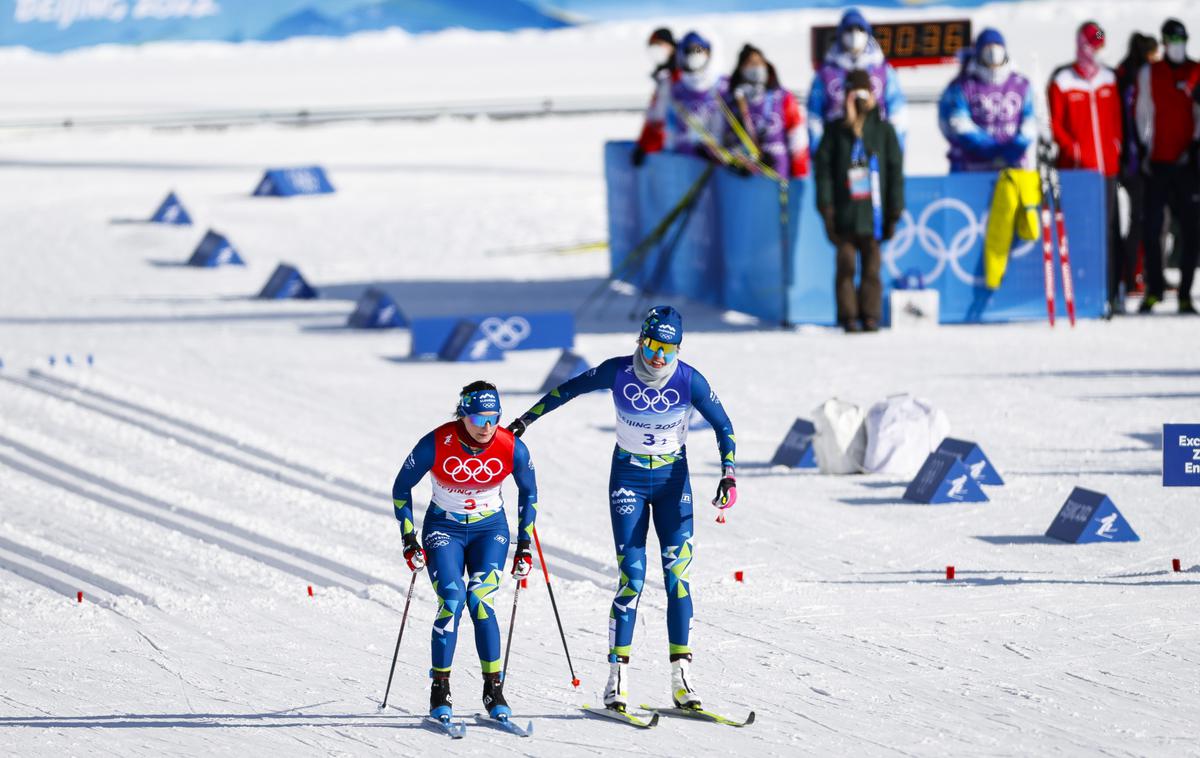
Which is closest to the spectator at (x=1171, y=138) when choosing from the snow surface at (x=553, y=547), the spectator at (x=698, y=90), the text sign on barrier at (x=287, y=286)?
the snow surface at (x=553, y=547)

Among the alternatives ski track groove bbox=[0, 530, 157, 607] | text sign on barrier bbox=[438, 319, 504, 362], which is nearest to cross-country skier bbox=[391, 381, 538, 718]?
ski track groove bbox=[0, 530, 157, 607]

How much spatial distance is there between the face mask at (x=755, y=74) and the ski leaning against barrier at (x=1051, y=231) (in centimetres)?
239

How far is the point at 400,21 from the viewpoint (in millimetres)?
52719

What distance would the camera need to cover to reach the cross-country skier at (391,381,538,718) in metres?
8.00

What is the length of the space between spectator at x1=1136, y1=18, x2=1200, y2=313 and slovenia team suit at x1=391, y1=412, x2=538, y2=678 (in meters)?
10.6

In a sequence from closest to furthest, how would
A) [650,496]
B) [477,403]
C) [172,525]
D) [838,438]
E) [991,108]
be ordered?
[477,403] < [650,496] < [172,525] < [838,438] < [991,108]

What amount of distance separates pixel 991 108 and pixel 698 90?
2.77m

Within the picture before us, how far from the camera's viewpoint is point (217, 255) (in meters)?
22.9

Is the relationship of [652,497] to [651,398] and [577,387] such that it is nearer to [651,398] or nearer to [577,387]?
[651,398]

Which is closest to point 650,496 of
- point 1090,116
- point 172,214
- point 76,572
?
point 76,572

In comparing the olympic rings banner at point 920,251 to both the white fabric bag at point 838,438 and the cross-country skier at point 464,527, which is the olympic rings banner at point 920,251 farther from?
the cross-country skier at point 464,527

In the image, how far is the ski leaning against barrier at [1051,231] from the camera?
687 inches

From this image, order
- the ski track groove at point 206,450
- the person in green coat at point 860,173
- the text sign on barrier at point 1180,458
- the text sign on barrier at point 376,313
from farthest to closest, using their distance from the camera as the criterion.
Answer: the text sign on barrier at point 376,313, the person in green coat at point 860,173, the ski track groove at point 206,450, the text sign on barrier at point 1180,458

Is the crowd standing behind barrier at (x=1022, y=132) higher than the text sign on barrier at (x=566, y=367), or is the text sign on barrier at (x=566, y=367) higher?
the crowd standing behind barrier at (x=1022, y=132)
